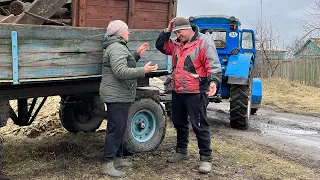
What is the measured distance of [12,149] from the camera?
5980mm

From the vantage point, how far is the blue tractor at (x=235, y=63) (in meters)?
8.79

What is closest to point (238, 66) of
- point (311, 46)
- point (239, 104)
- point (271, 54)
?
point (239, 104)

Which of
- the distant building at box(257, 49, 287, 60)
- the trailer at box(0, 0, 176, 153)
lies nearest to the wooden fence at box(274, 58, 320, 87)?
the distant building at box(257, 49, 287, 60)

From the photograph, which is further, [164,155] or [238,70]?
[238,70]

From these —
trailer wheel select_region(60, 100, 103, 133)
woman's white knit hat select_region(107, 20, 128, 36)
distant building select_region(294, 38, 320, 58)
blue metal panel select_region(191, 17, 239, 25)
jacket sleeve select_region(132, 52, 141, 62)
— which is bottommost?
trailer wheel select_region(60, 100, 103, 133)

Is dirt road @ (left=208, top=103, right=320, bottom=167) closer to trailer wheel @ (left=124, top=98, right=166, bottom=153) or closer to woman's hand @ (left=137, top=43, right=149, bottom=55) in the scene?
trailer wheel @ (left=124, top=98, right=166, bottom=153)

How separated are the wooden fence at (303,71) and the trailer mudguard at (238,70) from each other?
1167cm

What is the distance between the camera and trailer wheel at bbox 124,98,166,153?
5539 millimetres

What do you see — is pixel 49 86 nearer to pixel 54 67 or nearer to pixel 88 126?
pixel 54 67

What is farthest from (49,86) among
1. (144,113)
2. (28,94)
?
(144,113)

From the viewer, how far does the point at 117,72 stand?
14.9 feet

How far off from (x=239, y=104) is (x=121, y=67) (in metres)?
4.69

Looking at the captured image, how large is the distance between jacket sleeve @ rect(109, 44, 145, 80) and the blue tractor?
14.9ft

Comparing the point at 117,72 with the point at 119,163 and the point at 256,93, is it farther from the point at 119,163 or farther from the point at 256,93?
the point at 256,93
